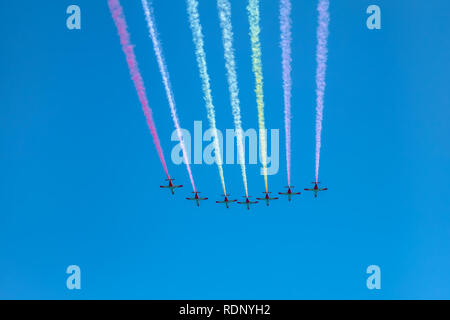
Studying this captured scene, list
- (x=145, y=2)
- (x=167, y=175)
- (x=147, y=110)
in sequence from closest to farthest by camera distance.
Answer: (x=145, y=2)
(x=147, y=110)
(x=167, y=175)

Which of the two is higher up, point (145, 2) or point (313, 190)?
point (145, 2)
